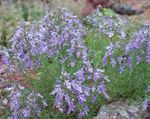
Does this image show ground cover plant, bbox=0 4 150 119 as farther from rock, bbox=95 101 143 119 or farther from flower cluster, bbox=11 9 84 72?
rock, bbox=95 101 143 119

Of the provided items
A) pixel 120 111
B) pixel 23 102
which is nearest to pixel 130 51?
pixel 120 111

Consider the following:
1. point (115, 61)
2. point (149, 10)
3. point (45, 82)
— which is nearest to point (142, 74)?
point (115, 61)

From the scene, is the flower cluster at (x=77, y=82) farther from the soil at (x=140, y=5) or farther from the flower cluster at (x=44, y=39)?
the soil at (x=140, y=5)

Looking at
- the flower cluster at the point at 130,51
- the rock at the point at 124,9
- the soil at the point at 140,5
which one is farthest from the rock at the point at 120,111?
the rock at the point at 124,9

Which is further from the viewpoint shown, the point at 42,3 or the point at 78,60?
the point at 42,3

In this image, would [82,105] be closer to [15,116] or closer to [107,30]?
[15,116]

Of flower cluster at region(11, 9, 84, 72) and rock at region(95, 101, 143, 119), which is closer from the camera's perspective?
flower cluster at region(11, 9, 84, 72)

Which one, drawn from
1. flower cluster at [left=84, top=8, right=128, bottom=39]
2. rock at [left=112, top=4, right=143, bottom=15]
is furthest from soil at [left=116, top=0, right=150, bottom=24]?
flower cluster at [left=84, top=8, right=128, bottom=39]
